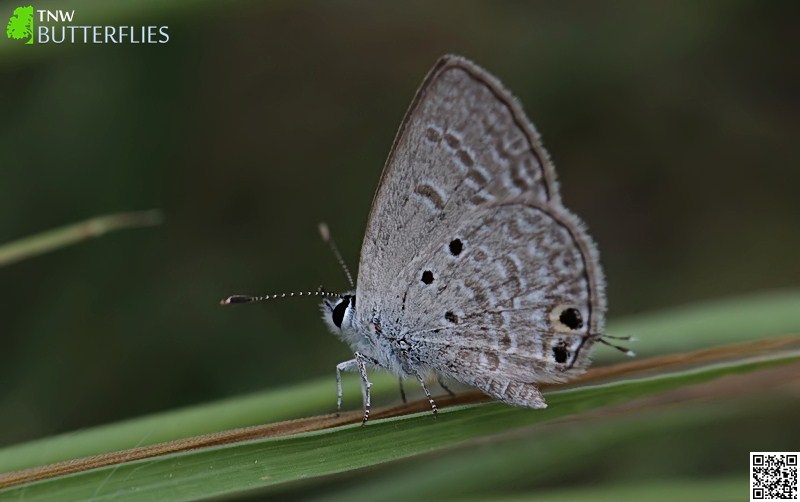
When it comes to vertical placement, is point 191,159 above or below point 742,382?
above

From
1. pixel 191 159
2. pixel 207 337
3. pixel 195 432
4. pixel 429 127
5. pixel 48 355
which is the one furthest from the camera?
pixel 191 159

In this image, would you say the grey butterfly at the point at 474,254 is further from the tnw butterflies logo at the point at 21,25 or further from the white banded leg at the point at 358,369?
the tnw butterflies logo at the point at 21,25

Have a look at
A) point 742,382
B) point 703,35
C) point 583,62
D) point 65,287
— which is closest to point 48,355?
point 65,287

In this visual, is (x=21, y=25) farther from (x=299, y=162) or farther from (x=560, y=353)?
(x=560, y=353)

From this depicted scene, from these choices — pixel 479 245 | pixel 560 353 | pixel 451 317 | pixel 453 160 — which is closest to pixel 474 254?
pixel 479 245

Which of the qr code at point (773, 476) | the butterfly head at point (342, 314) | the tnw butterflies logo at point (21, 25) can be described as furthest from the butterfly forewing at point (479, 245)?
the tnw butterflies logo at point (21, 25)

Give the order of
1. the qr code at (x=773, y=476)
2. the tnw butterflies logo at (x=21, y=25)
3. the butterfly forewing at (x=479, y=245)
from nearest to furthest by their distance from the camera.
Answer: the qr code at (x=773, y=476), the butterfly forewing at (x=479, y=245), the tnw butterflies logo at (x=21, y=25)

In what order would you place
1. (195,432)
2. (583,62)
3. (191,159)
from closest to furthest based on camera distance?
(195,432) < (191,159) < (583,62)

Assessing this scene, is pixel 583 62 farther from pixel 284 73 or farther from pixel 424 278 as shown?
pixel 424 278
